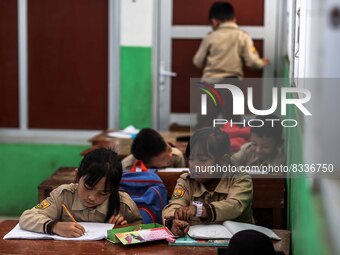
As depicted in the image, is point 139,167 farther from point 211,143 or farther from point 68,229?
point 68,229

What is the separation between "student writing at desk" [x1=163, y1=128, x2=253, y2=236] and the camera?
11.0ft

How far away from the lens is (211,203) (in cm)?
336

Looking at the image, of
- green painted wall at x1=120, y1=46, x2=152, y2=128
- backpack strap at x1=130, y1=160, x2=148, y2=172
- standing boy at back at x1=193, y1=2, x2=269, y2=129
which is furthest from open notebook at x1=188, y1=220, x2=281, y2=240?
green painted wall at x1=120, y1=46, x2=152, y2=128

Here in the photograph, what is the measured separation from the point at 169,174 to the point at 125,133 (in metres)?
1.88

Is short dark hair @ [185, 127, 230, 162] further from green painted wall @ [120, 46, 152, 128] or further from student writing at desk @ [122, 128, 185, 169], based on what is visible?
green painted wall @ [120, 46, 152, 128]

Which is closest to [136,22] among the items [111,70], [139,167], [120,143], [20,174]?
[111,70]

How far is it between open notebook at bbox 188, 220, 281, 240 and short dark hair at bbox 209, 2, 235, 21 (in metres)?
3.47

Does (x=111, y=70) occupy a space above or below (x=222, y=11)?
below

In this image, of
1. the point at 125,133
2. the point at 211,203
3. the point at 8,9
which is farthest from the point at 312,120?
the point at 8,9

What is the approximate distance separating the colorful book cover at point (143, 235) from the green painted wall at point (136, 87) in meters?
3.73

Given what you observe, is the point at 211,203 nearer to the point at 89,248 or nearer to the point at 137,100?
the point at 89,248

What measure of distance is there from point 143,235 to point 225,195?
0.57 meters

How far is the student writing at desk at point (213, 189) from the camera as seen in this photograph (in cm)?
337

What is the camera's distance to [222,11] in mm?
6477
